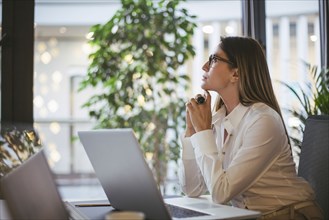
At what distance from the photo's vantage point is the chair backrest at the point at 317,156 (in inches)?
72.7

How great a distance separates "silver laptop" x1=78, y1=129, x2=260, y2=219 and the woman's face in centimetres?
55

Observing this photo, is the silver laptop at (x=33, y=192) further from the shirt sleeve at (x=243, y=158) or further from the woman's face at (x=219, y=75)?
the woman's face at (x=219, y=75)

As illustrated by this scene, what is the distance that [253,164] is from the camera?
185 centimetres

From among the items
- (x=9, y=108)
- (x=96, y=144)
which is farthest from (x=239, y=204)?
(x=9, y=108)

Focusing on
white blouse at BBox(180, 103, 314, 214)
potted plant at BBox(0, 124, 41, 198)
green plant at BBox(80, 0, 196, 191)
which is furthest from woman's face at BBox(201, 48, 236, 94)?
green plant at BBox(80, 0, 196, 191)

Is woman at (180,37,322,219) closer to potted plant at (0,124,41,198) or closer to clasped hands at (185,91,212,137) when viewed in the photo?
clasped hands at (185,91,212,137)

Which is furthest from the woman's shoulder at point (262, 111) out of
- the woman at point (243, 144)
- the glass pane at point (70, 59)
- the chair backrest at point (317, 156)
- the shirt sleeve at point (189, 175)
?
the glass pane at point (70, 59)

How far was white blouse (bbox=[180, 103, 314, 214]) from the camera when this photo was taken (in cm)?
183

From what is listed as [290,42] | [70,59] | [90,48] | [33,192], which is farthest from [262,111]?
[70,59]

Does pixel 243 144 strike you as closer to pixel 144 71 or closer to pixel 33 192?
pixel 33 192

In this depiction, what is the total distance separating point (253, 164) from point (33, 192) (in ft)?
2.88

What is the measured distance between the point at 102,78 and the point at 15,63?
2.00 feet

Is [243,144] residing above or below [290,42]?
below

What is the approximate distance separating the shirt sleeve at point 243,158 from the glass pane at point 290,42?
75.5 inches
